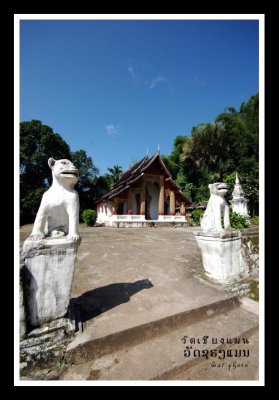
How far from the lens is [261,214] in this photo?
242cm

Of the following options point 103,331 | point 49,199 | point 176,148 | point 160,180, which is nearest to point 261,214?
point 103,331

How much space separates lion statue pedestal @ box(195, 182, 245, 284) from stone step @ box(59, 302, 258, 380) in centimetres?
93

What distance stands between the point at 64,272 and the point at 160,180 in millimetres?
17573

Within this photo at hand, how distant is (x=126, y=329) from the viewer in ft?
7.48

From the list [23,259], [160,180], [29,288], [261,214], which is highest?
[160,180]

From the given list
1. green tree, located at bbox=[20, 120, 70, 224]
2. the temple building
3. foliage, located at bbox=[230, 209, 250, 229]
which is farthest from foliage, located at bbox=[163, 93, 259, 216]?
foliage, located at bbox=[230, 209, 250, 229]

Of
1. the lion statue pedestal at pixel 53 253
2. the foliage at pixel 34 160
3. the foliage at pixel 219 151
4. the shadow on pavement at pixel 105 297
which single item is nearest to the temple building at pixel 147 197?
the foliage at pixel 34 160

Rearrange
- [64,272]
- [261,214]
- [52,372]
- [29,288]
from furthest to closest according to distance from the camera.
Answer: [261,214] < [64,272] < [29,288] < [52,372]

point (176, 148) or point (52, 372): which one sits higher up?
point (176, 148)

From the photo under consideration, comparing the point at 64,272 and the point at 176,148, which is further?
the point at 176,148

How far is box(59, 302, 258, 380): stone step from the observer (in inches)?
76.6

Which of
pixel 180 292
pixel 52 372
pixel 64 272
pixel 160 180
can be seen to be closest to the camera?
pixel 52 372

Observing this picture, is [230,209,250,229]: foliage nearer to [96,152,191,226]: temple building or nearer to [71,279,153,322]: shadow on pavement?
[71,279,153,322]: shadow on pavement

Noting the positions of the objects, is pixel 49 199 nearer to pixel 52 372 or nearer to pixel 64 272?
pixel 64 272
